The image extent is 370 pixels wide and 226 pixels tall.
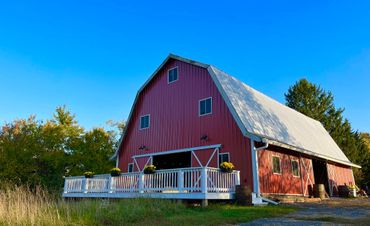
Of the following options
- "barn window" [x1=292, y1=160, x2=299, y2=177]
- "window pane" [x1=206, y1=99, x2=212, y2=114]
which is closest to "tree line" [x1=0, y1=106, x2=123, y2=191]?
"window pane" [x1=206, y1=99, x2=212, y2=114]

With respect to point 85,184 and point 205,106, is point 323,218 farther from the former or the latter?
point 85,184

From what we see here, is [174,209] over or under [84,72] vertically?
under

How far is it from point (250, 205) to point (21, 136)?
60.8ft

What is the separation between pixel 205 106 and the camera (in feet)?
49.8

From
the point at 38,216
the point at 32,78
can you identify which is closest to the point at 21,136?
the point at 32,78

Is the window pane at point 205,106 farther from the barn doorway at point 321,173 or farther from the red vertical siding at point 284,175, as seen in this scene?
the barn doorway at point 321,173

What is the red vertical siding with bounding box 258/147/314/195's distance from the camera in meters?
13.1

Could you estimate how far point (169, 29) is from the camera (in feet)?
56.2

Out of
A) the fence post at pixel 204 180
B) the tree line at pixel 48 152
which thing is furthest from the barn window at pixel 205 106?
the tree line at pixel 48 152

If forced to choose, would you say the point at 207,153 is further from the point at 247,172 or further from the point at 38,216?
the point at 38,216

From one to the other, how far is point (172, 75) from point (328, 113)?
34663 mm

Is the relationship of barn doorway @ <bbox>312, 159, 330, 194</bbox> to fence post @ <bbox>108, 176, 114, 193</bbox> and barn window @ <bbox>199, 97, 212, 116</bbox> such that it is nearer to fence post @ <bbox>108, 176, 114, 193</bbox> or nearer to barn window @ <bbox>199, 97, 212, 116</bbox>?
barn window @ <bbox>199, 97, 212, 116</bbox>

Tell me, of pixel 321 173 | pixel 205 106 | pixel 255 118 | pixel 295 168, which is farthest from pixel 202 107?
pixel 321 173

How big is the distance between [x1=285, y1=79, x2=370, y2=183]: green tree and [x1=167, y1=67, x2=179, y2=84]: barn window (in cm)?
2939
